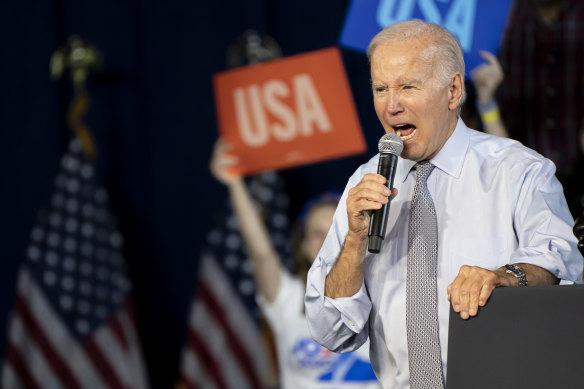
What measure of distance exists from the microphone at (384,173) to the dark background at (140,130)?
9.17ft

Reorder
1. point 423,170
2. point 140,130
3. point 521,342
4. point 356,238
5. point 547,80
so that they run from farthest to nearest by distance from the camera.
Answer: point 140,130
point 547,80
point 423,170
point 356,238
point 521,342

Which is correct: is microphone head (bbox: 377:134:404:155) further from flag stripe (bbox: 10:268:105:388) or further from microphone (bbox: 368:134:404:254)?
flag stripe (bbox: 10:268:105:388)

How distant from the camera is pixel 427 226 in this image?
1.51 meters

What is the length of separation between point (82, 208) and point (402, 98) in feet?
9.10

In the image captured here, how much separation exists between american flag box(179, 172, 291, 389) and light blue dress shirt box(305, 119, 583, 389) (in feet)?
7.24

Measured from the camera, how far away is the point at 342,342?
5.22 ft

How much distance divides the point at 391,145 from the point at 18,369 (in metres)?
2.88

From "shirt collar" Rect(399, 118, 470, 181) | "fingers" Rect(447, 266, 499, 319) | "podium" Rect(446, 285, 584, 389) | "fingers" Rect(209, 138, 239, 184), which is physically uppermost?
"shirt collar" Rect(399, 118, 470, 181)

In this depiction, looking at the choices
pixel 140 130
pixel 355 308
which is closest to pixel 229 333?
pixel 140 130

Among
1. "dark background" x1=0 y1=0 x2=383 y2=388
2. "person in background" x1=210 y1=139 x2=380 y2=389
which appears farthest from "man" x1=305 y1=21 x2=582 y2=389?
"dark background" x1=0 y1=0 x2=383 y2=388

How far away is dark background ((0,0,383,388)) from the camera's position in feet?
13.8

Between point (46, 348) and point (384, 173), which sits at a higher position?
point (384, 173)

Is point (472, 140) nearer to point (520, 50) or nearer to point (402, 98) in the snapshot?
point (402, 98)

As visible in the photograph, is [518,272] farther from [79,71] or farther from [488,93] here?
[79,71]
